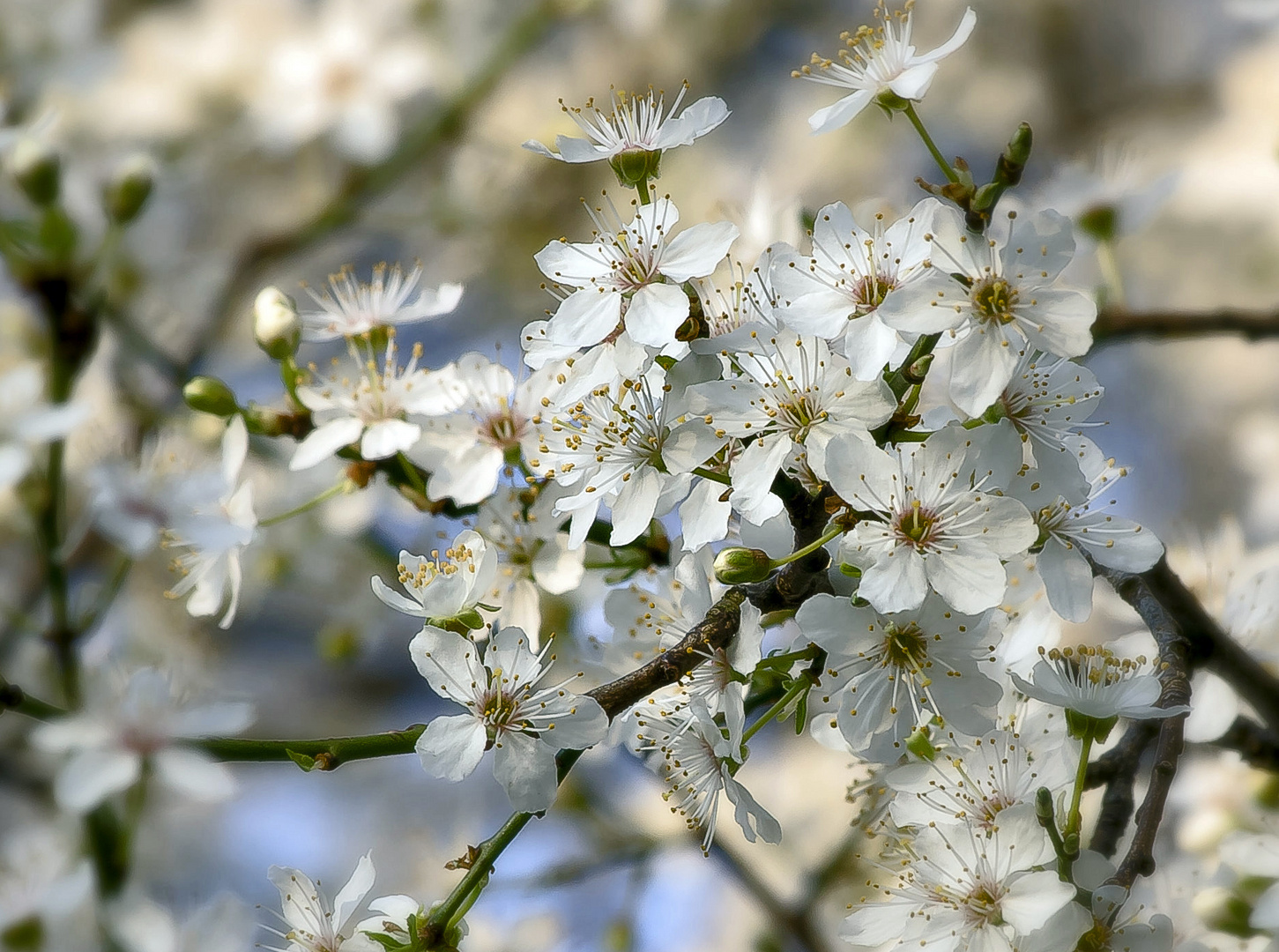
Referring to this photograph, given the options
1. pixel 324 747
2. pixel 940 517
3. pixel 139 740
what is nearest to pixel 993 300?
pixel 940 517

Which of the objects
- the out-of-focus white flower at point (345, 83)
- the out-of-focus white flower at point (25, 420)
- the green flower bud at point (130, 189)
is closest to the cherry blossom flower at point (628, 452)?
the out-of-focus white flower at point (25, 420)

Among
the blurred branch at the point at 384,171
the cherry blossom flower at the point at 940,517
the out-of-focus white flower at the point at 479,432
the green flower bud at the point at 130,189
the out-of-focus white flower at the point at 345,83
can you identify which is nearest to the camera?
the cherry blossom flower at the point at 940,517

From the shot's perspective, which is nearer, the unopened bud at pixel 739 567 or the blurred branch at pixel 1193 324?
the unopened bud at pixel 739 567

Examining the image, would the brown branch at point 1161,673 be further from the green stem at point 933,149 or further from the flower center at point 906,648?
the green stem at point 933,149

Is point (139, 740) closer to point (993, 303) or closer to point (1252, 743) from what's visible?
point (993, 303)

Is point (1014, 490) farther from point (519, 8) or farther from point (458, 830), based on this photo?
point (519, 8)

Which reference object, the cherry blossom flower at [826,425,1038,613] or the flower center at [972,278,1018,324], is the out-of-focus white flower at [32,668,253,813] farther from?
the flower center at [972,278,1018,324]

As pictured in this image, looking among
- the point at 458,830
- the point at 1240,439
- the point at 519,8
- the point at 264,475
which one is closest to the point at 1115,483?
the point at 264,475
